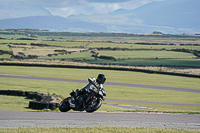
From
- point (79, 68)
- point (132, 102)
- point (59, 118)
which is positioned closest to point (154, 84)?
point (132, 102)

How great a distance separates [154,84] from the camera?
5291 cm

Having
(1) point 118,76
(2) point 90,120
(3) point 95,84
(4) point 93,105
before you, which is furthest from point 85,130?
(1) point 118,76

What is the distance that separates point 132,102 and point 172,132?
21.2 m

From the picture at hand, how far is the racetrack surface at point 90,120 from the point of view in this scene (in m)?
15.9

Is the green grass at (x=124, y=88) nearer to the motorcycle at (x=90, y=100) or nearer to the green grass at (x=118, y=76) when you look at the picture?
the green grass at (x=118, y=76)

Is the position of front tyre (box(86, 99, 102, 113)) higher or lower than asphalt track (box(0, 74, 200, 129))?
higher

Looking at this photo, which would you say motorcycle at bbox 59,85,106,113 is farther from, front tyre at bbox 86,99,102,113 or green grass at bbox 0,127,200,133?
green grass at bbox 0,127,200,133

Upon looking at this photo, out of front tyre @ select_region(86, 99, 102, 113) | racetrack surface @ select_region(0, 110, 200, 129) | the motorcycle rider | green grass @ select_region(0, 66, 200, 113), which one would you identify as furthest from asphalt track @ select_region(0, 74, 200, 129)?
green grass @ select_region(0, 66, 200, 113)

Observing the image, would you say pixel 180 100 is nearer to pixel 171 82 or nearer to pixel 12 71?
pixel 171 82

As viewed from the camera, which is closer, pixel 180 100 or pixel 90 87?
pixel 90 87

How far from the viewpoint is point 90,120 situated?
56.1 ft

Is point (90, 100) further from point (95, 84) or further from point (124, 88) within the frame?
point (124, 88)

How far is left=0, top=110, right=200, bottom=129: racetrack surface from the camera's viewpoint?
1588 cm

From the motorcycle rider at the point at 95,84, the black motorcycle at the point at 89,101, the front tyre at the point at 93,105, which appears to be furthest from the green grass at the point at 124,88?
the front tyre at the point at 93,105
